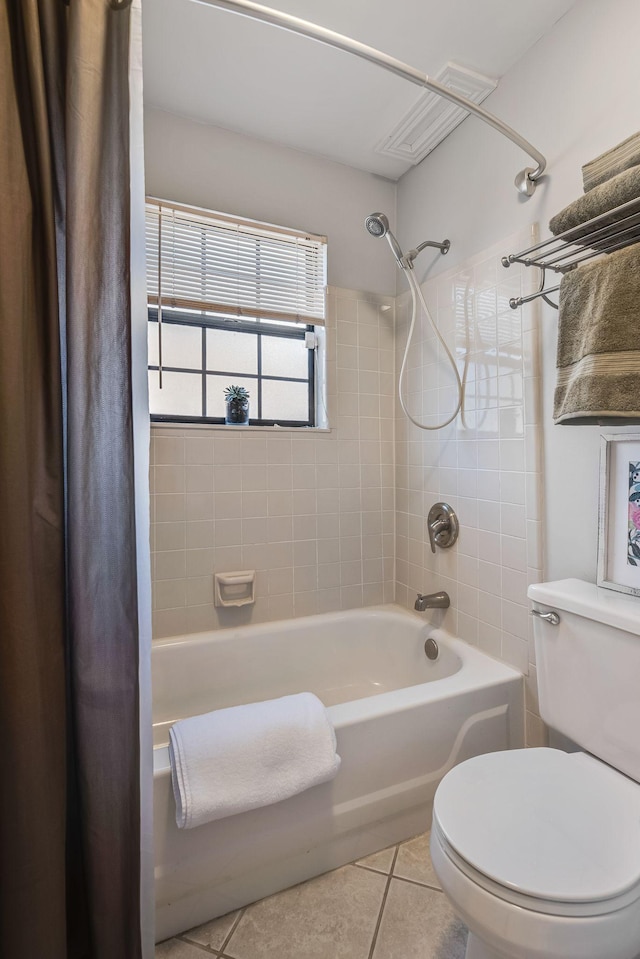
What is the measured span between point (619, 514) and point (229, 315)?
1579 mm

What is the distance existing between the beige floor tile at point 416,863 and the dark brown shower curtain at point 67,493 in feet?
2.62

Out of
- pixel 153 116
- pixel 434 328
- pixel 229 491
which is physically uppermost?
pixel 153 116

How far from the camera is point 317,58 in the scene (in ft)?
4.97

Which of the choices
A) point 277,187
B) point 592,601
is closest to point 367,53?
point 277,187

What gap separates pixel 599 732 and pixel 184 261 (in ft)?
6.74

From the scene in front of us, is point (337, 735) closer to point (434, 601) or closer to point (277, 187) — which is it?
point (434, 601)

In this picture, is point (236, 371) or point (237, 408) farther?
point (236, 371)

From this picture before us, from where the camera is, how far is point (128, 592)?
0.85m

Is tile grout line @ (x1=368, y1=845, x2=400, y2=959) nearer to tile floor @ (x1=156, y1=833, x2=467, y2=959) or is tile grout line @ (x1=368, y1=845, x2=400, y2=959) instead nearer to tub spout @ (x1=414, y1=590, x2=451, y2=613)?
tile floor @ (x1=156, y1=833, x2=467, y2=959)

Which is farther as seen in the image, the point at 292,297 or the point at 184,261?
the point at 292,297

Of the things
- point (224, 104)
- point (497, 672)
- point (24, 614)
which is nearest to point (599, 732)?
point (497, 672)

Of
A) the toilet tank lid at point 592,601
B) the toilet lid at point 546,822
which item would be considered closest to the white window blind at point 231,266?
the toilet tank lid at point 592,601

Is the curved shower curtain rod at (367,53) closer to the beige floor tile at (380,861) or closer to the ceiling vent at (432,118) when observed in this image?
the ceiling vent at (432,118)

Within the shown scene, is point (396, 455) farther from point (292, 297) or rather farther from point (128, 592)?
point (128, 592)
